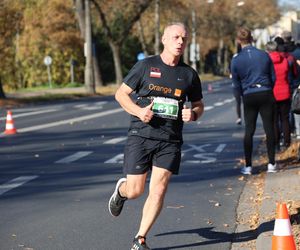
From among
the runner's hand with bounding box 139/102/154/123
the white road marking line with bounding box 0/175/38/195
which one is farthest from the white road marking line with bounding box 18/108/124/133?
the runner's hand with bounding box 139/102/154/123

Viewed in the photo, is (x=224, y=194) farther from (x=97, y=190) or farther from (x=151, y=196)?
(x=151, y=196)

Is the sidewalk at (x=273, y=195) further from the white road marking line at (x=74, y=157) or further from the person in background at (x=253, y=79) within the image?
the white road marking line at (x=74, y=157)

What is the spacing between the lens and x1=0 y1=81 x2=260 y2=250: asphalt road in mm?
7055

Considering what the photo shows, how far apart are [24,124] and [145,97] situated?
1592 centimetres

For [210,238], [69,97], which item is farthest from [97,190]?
[69,97]

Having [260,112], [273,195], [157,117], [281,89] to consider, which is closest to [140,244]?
[157,117]

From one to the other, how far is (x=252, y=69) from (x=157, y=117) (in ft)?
14.1

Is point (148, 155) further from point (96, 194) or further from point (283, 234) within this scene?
point (96, 194)

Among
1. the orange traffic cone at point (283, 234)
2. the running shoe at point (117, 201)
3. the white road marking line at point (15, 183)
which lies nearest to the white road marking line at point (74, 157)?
the white road marking line at point (15, 183)

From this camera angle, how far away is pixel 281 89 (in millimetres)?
12477

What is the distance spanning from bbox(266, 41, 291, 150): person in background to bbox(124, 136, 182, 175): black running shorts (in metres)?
6.02

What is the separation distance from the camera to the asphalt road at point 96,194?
7055 millimetres

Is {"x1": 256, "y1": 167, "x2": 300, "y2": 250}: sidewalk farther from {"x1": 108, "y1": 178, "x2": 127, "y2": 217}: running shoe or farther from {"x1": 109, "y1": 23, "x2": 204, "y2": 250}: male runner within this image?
{"x1": 108, "y1": 178, "x2": 127, "y2": 217}: running shoe

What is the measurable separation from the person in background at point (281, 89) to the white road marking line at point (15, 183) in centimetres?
413
